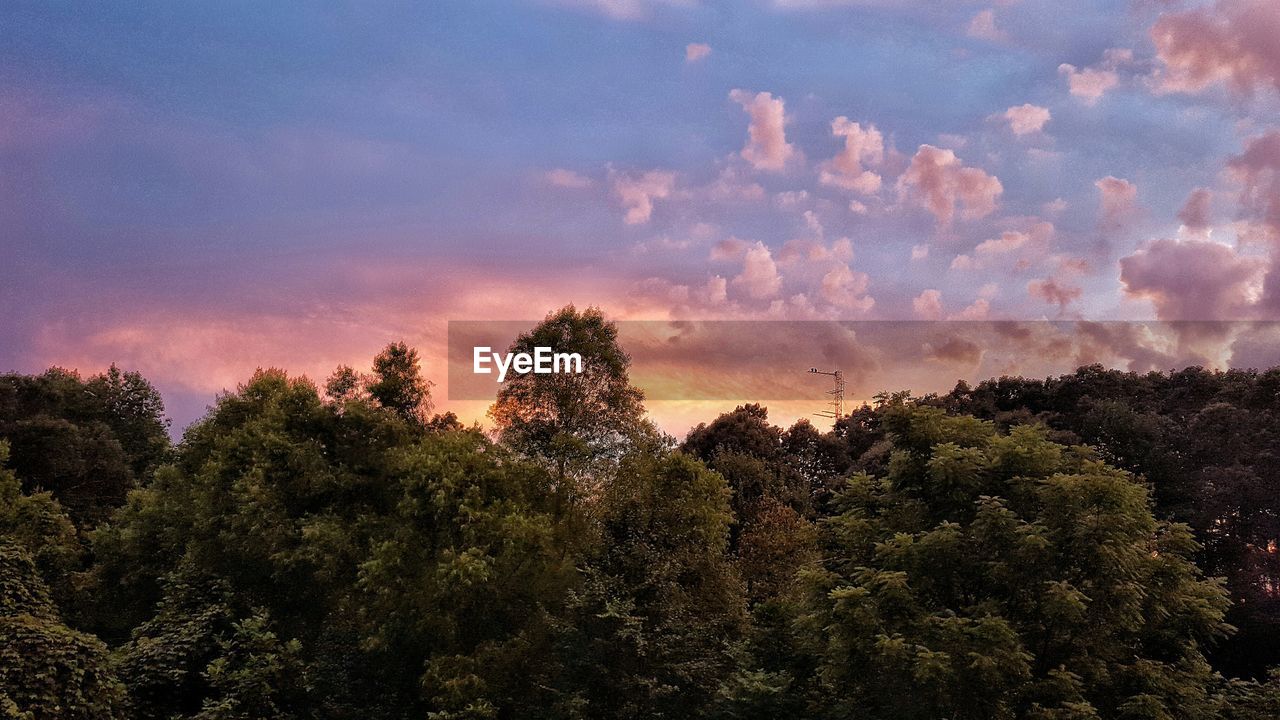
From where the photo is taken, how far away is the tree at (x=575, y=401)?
33.7 meters

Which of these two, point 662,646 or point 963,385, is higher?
point 963,385

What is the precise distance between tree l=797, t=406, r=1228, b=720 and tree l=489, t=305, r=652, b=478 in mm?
11515

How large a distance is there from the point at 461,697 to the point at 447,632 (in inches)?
93.2

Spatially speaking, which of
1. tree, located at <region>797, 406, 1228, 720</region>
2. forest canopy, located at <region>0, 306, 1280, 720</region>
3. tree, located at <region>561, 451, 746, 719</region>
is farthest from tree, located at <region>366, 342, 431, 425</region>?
tree, located at <region>797, 406, 1228, 720</region>

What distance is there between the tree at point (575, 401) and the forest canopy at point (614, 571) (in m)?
0.11

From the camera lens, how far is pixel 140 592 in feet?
135

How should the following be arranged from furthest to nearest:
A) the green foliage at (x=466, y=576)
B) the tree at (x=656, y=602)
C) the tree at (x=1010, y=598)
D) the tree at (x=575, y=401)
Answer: the tree at (x=575, y=401), the green foliage at (x=466, y=576), the tree at (x=656, y=602), the tree at (x=1010, y=598)

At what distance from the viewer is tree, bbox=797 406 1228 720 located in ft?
Result: 66.7

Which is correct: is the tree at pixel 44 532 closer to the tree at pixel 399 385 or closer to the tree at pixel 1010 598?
the tree at pixel 399 385

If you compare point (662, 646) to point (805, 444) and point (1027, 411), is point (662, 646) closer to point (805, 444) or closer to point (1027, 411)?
point (1027, 411)

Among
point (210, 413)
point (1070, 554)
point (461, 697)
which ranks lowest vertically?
point (461, 697)

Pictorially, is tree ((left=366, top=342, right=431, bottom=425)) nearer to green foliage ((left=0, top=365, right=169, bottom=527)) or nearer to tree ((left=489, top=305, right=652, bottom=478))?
tree ((left=489, top=305, right=652, bottom=478))

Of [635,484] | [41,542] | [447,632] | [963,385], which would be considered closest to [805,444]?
[963,385]

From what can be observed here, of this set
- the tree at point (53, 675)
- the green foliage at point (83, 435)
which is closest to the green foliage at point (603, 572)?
the tree at point (53, 675)
